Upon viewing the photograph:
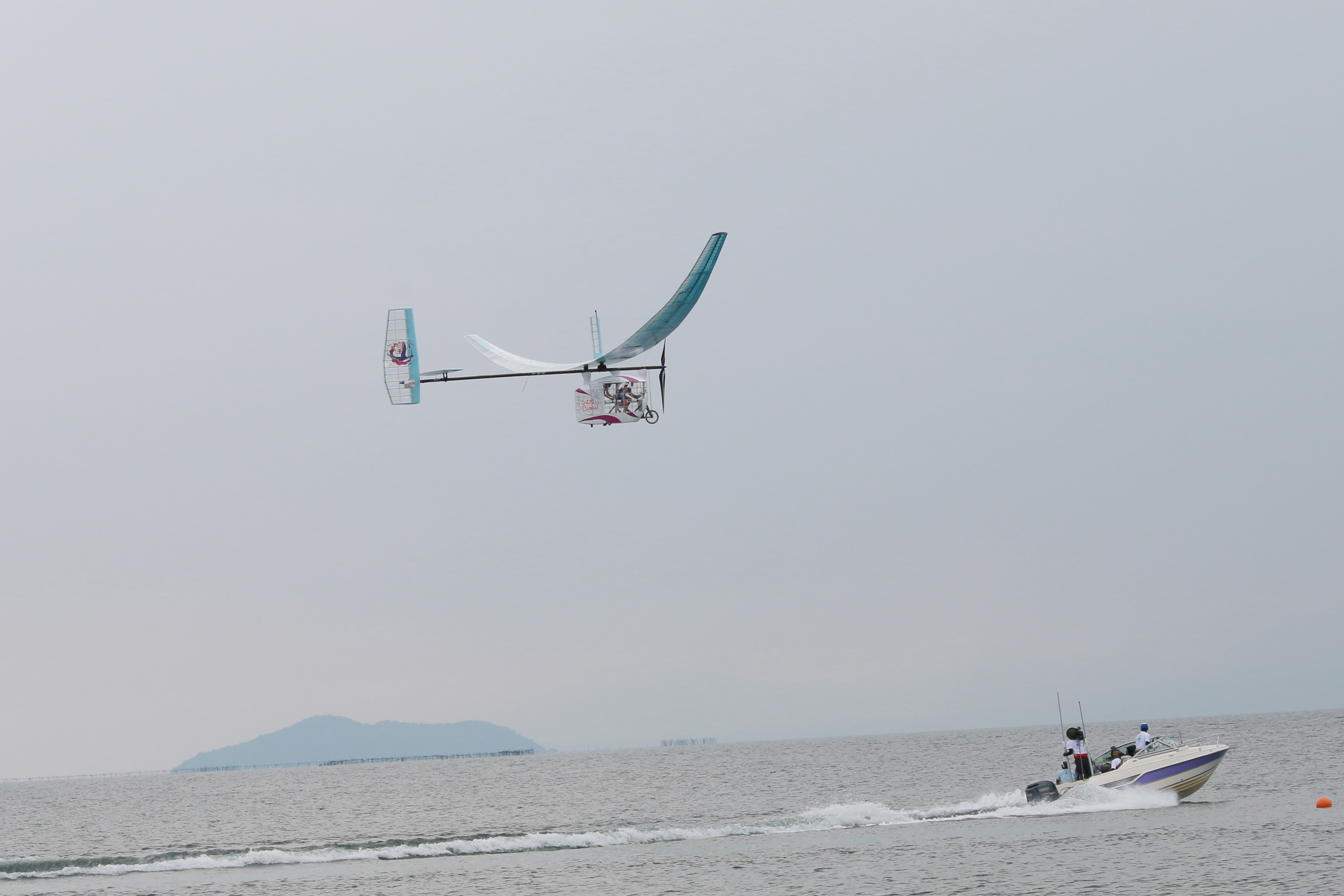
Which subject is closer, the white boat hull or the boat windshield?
the white boat hull

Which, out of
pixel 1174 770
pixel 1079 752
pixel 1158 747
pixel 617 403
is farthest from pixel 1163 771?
pixel 617 403

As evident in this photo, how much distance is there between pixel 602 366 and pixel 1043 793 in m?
25.1

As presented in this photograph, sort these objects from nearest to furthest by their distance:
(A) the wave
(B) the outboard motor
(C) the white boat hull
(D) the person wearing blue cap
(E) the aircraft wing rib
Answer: (E) the aircraft wing rib < (D) the person wearing blue cap < (C) the white boat hull < (A) the wave < (B) the outboard motor

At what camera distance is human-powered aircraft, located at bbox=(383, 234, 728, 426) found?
26.0 metres

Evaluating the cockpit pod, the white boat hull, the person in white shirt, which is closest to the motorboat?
the white boat hull

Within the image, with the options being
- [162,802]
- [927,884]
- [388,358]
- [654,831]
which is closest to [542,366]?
[388,358]

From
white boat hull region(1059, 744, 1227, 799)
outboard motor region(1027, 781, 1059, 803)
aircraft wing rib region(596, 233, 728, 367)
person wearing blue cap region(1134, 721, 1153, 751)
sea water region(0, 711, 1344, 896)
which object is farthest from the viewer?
outboard motor region(1027, 781, 1059, 803)

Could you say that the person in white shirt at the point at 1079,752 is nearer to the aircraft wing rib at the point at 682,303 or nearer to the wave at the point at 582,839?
the wave at the point at 582,839

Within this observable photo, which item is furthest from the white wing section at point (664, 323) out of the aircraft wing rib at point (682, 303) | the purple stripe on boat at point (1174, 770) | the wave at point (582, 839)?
the purple stripe on boat at point (1174, 770)

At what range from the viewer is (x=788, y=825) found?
45.2 m

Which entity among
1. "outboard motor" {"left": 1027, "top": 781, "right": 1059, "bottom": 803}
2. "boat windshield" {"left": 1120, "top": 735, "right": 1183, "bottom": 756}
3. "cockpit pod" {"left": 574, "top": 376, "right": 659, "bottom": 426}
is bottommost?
"outboard motor" {"left": 1027, "top": 781, "right": 1059, "bottom": 803}

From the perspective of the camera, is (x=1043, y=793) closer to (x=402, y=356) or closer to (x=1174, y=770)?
(x=1174, y=770)

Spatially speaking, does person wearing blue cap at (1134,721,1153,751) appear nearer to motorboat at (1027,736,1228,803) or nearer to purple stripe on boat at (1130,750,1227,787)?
motorboat at (1027,736,1228,803)

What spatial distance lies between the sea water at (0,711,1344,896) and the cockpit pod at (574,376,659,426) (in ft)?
44.0
